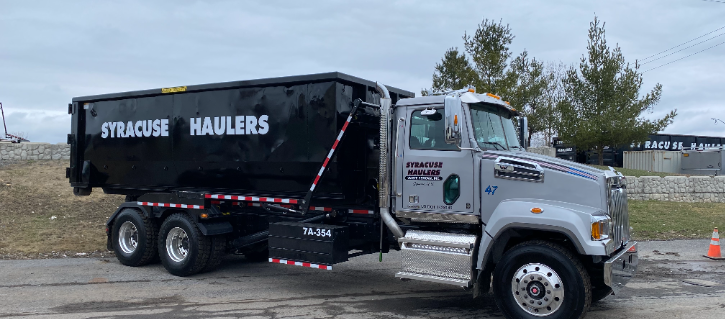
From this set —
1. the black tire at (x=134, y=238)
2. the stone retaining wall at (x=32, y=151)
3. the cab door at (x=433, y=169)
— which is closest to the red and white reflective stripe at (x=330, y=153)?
the cab door at (x=433, y=169)

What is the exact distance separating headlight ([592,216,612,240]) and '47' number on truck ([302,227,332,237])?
10.5 ft

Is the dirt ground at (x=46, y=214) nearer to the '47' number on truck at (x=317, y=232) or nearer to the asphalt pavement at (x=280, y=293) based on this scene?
the asphalt pavement at (x=280, y=293)

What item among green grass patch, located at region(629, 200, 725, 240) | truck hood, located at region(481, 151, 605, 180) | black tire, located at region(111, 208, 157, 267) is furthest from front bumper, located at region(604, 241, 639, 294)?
green grass patch, located at region(629, 200, 725, 240)

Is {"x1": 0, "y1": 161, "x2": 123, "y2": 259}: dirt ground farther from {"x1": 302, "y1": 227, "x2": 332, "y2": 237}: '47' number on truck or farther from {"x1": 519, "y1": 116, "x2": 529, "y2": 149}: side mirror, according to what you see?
{"x1": 519, "y1": 116, "x2": 529, "y2": 149}: side mirror

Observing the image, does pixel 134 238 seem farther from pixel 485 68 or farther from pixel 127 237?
pixel 485 68

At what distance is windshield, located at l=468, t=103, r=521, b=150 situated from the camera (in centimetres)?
678

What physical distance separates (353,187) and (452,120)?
1951mm

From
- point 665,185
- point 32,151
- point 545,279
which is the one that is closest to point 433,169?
point 545,279

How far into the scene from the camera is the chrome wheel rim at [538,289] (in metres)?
5.91

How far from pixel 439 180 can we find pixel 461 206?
403 millimetres

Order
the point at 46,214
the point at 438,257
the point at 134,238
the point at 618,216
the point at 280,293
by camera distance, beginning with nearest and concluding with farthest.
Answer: the point at 618,216, the point at 438,257, the point at 280,293, the point at 134,238, the point at 46,214

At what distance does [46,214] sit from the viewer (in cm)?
1471

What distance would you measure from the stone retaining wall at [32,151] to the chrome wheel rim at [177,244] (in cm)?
1374

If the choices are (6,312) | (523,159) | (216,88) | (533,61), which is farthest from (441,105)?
(533,61)
